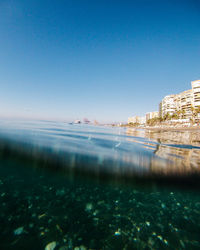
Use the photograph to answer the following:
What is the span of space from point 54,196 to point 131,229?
3032 mm

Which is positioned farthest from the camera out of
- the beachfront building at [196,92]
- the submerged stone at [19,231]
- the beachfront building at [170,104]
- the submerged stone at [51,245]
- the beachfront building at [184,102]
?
the beachfront building at [170,104]

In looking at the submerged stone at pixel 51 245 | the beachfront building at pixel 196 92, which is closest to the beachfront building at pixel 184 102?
the beachfront building at pixel 196 92

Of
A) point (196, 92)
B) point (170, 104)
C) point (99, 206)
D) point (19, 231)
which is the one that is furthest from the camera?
point (170, 104)

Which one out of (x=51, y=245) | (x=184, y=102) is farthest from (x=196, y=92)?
(x=51, y=245)

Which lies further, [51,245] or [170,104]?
[170,104]

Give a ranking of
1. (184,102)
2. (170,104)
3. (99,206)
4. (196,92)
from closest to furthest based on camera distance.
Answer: (99,206) → (196,92) → (184,102) → (170,104)

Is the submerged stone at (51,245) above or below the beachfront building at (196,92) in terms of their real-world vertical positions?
below

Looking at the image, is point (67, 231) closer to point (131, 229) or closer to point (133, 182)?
point (131, 229)

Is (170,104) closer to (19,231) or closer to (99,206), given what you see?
(99,206)

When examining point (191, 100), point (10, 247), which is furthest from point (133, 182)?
point (191, 100)

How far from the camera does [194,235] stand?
3062 millimetres

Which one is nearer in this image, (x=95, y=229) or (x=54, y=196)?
(x=95, y=229)

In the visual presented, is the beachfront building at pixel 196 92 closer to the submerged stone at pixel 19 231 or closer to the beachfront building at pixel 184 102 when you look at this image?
the beachfront building at pixel 184 102

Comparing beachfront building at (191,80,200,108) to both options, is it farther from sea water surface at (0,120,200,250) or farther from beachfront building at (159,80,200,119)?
sea water surface at (0,120,200,250)
